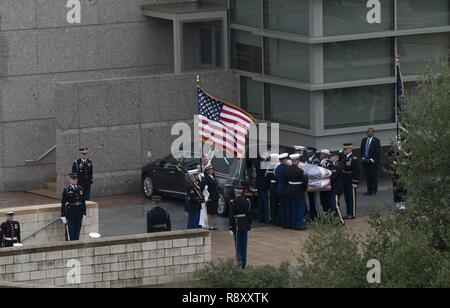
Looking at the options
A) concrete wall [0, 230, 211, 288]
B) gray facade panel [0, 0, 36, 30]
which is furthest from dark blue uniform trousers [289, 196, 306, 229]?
gray facade panel [0, 0, 36, 30]

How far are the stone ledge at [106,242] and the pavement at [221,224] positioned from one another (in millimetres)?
1313

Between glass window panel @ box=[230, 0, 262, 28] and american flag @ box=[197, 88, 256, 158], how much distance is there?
12.5 feet

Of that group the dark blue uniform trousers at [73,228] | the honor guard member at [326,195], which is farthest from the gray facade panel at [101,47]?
the dark blue uniform trousers at [73,228]

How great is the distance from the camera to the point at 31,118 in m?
33.5

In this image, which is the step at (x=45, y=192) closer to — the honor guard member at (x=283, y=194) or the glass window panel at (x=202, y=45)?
the glass window panel at (x=202, y=45)

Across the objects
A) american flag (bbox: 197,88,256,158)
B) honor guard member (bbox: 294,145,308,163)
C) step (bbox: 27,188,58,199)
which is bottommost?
step (bbox: 27,188,58,199)

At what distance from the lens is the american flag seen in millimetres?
29891

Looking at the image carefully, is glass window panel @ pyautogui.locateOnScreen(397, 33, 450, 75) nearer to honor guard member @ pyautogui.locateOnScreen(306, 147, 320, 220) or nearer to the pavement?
the pavement

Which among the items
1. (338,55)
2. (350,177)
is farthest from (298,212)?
(338,55)

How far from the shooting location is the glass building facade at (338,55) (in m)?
31.7

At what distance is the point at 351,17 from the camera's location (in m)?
31.9

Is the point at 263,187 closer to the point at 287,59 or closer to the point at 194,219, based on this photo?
the point at 194,219

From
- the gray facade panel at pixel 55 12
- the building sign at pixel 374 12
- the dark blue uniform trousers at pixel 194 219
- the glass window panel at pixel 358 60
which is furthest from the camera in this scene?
the gray facade panel at pixel 55 12

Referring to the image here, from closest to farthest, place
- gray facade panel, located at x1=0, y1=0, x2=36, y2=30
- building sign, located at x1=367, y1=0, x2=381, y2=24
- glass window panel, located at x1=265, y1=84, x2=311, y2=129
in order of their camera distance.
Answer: building sign, located at x1=367, y1=0, x2=381, y2=24 < glass window panel, located at x1=265, y1=84, x2=311, y2=129 < gray facade panel, located at x1=0, y1=0, x2=36, y2=30
